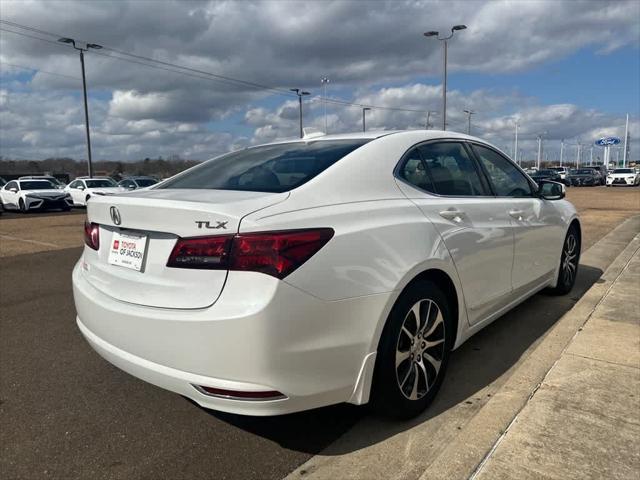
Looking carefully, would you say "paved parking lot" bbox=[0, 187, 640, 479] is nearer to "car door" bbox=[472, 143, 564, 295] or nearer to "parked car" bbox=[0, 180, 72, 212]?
"car door" bbox=[472, 143, 564, 295]

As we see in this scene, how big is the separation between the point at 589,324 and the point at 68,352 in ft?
13.9

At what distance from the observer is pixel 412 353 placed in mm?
2752

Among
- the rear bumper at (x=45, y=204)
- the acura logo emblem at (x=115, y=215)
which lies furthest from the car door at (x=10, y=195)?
the acura logo emblem at (x=115, y=215)

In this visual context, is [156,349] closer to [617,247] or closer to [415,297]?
[415,297]

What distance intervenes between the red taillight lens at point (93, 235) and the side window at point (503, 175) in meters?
2.75

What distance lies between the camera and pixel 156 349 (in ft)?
7.61

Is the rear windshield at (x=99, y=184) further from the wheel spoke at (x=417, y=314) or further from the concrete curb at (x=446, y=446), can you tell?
the wheel spoke at (x=417, y=314)

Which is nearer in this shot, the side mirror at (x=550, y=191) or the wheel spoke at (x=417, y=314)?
the wheel spoke at (x=417, y=314)

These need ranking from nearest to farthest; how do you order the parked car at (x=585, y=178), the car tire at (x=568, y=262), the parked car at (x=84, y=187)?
the car tire at (x=568, y=262)
the parked car at (x=84, y=187)
the parked car at (x=585, y=178)

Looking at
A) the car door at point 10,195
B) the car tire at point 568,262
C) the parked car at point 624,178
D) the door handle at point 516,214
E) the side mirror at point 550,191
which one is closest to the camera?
the door handle at point 516,214

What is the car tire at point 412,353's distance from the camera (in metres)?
2.55

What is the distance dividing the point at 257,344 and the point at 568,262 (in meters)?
4.28

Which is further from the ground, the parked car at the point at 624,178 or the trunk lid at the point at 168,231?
the trunk lid at the point at 168,231

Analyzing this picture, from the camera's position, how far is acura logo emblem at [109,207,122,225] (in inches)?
102
